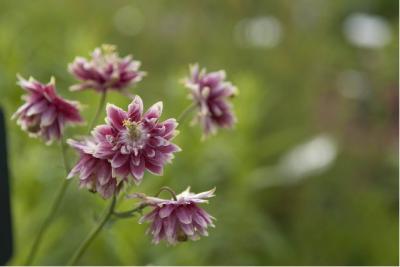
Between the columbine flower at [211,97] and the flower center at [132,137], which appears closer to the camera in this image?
the flower center at [132,137]

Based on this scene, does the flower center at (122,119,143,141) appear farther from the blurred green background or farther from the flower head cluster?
the blurred green background

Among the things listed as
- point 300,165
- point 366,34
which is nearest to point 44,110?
point 300,165

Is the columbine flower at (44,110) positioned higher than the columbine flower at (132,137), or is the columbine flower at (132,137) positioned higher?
the columbine flower at (44,110)

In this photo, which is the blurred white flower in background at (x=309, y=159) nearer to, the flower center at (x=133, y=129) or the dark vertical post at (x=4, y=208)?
the dark vertical post at (x=4, y=208)

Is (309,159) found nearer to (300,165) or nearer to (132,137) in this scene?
(300,165)

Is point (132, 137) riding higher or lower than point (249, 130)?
lower

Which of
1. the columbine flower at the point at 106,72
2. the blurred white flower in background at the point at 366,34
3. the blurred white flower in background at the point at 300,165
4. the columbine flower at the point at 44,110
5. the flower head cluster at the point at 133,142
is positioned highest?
the blurred white flower in background at the point at 366,34

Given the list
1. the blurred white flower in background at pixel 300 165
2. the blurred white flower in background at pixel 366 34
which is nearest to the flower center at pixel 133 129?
the blurred white flower in background at pixel 300 165

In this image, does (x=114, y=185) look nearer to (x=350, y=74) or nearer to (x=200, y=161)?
(x=200, y=161)
